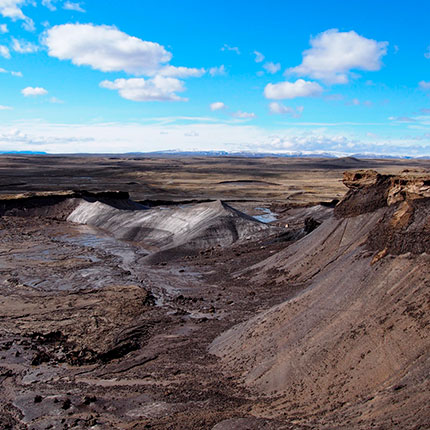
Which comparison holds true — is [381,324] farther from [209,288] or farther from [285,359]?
[209,288]

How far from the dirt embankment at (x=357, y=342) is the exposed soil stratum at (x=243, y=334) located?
3 centimetres

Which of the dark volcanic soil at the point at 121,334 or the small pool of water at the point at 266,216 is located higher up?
the small pool of water at the point at 266,216

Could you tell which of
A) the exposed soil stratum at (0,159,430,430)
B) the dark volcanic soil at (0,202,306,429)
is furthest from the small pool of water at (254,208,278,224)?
the exposed soil stratum at (0,159,430,430)

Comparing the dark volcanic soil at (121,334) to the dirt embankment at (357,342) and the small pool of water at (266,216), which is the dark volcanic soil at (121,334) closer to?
the dirt embankment at (357,342)

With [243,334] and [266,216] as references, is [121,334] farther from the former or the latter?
[266,216]

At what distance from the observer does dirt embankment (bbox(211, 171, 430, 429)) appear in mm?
8445

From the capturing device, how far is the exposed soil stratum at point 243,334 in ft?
30.6

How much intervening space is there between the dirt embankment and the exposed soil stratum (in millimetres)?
34

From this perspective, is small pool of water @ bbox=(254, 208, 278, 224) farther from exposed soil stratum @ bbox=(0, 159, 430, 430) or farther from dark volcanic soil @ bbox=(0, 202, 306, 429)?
exposed soil stratum @ bbox=(0, 159, 430, 430)

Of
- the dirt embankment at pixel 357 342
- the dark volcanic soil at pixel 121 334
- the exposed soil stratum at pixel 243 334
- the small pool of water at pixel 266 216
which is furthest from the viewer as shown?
the small pool of water at pixel 266 216

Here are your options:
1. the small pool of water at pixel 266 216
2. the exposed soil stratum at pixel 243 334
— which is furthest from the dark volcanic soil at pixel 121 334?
the small pool of water at pixel 266 216

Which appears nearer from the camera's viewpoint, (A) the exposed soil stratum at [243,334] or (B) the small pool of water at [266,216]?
(A) the exposed soil stratum at [243,334]

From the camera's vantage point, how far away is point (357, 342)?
10.3 m

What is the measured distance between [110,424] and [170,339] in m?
5.17
